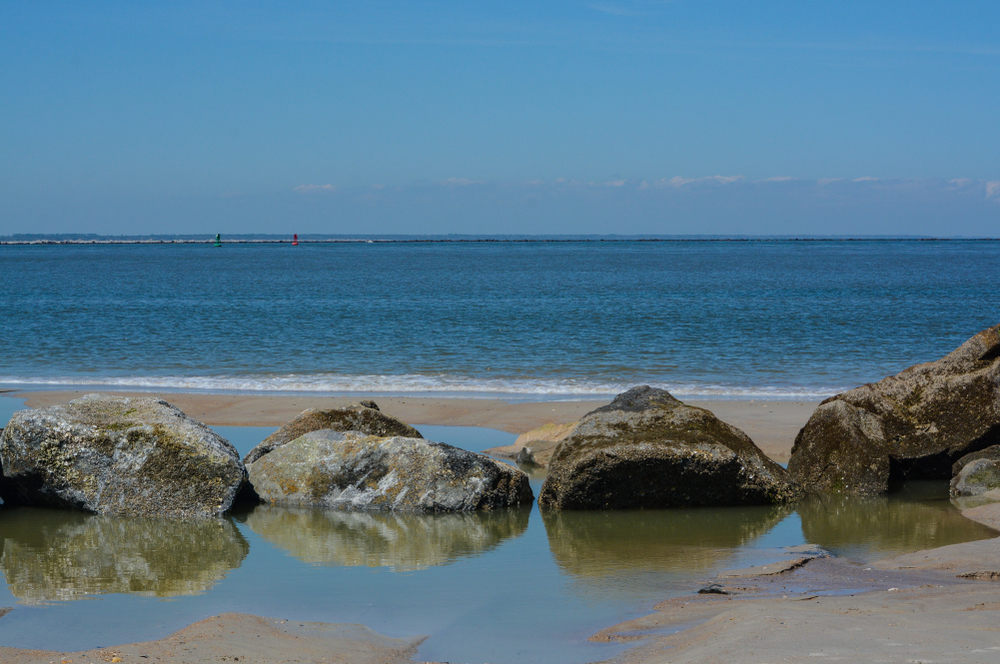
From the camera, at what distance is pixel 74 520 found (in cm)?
919

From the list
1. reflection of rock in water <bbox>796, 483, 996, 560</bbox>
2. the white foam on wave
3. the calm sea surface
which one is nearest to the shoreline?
the calm sea surface

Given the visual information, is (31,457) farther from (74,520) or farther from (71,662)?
(71,662)

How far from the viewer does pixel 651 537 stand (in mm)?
8516

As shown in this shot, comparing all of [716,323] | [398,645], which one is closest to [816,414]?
[398,645]

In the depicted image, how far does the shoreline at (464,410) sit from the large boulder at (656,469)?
2.91 metres

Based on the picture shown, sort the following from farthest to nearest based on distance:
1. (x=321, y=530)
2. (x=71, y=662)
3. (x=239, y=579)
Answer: (x=321, y=530), (x=239, y=579), (x=71, y=662)

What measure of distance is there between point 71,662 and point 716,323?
101 feet

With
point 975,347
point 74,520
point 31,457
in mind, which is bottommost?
point 74,520

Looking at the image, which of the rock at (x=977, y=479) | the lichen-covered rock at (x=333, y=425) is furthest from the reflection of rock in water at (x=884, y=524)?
the lichen-covered rock at (x=333, y=425)

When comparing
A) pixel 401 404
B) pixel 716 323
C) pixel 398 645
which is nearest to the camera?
pixel 398 645

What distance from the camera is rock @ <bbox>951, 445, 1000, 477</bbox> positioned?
9945 mm

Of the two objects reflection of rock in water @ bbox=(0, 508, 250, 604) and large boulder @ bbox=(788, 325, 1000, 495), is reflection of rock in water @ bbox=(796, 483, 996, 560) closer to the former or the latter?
large boulder @ bbox=(788, 325, 1000, 495)

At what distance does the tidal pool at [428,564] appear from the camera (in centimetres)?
608

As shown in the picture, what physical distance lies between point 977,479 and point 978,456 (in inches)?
15.8
